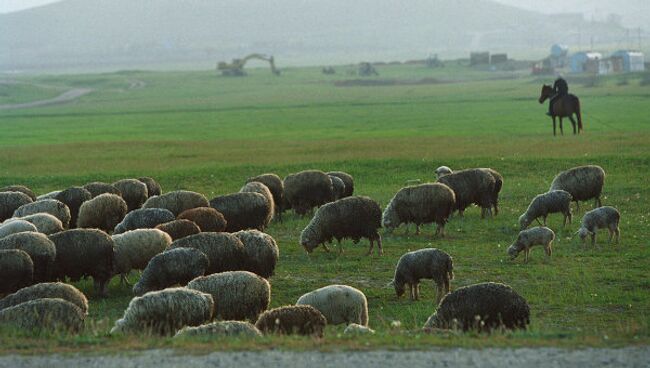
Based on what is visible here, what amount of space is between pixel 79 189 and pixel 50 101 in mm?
86263

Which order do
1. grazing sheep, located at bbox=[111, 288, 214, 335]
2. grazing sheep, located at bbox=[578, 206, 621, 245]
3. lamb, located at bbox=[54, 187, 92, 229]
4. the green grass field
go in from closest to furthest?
grazing sheep, located at bbox=[111, 288, 214, 335], the green grass field, grazing sheep, located at bbox=[578, 206, 621, 245], lamb, located at bbox=[54, 187, 92, 229]

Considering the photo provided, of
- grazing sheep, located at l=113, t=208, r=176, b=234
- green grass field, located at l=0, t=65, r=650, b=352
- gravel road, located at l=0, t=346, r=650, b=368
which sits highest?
grazing sheep, located at l=113, t=208, r=176, b=234

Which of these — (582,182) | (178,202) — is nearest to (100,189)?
(178,202)

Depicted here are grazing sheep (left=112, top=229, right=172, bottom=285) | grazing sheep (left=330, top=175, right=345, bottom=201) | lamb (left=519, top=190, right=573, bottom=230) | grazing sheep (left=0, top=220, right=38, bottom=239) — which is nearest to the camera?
grazing sheep (left=112, top=229, right=172, bottom=285)

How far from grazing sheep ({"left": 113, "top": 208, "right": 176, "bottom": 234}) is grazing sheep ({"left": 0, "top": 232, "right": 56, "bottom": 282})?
291 centimetres

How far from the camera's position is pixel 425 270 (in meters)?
17.9

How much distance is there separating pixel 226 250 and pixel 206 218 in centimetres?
348

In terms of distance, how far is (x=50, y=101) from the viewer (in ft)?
360

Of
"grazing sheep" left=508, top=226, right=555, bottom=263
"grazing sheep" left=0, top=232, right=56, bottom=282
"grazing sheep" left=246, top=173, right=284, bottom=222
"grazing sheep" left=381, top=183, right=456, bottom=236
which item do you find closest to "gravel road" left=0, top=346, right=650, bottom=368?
"grazing sheep" left=0, top=232, right=56, bottom=282

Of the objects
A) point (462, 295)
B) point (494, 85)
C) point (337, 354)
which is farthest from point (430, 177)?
point (494, 85)

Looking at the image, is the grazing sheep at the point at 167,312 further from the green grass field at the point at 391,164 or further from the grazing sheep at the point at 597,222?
the grazing sheep at the point at 597,222

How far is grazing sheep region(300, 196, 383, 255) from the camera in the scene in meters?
22.3

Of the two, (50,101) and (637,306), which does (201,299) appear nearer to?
(637,306)

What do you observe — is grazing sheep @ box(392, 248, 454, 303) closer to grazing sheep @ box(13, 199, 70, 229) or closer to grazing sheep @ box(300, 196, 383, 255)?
grazing sheep @ box(300, 196, 383, 255)
